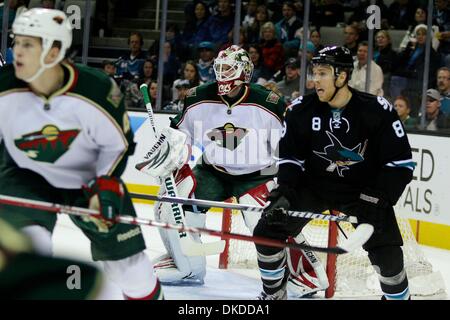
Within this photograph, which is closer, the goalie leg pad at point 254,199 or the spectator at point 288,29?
the goalie leg pad at point 254,199

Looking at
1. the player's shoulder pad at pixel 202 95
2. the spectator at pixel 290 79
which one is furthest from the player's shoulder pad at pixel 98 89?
the spectator at pixel 290 79

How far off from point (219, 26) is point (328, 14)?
86 cm

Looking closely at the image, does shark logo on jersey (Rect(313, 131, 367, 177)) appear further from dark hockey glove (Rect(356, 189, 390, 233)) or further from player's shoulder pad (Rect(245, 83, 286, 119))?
player's shoulder pad (Rect(245, 83, 286, 119))

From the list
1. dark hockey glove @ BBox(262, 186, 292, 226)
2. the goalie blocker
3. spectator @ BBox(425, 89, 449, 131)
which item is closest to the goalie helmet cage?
the goalie blocker

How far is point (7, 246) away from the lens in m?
3.12

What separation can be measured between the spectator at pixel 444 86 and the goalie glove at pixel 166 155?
2.12 metres

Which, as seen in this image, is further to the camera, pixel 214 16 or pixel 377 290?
pixel 214 16

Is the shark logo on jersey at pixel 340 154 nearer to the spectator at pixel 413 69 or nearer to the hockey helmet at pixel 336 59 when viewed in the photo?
the hockey helmet at pixel 336 59

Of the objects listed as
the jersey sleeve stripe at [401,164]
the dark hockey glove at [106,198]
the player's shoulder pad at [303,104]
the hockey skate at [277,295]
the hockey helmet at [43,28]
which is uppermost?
the hockey helmet at [43,28]

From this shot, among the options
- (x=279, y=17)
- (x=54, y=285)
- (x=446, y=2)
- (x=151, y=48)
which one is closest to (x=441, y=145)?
→ (x=446, y=2)

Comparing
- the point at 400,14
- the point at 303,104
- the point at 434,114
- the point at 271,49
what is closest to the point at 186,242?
the point at 303,104

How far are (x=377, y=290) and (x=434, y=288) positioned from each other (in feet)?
0.83

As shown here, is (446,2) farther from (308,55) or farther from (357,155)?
(357,155)

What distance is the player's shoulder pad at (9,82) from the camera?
3062mm
